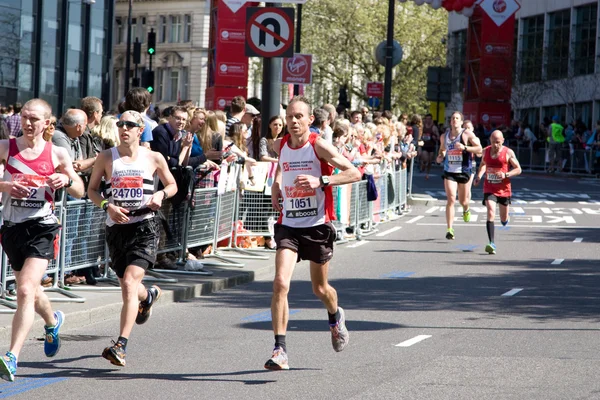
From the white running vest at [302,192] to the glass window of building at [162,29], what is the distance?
9395 centimetres

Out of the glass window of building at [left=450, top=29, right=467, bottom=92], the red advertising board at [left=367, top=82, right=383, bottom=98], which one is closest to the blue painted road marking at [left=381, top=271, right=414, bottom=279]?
the red advertising board at [left=367, top=82, right=383, bottom=98]

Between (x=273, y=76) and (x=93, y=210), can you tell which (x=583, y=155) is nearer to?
(x=273, y=76)

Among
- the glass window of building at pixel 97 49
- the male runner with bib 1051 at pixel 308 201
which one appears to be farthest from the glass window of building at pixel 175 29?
the male runner with bib 1051 at pixel 308 201

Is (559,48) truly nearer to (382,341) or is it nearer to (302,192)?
(382,341)

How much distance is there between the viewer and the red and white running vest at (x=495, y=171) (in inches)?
734

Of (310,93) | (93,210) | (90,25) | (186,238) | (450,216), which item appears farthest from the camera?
(310,93)

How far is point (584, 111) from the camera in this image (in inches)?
2409

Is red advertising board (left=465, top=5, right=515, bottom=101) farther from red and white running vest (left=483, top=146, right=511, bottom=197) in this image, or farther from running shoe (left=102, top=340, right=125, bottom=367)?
running shoe (left=102, top=340, right=125, bottom=367)

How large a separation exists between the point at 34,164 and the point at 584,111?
181 feet

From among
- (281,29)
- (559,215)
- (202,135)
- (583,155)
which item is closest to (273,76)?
(281,29)

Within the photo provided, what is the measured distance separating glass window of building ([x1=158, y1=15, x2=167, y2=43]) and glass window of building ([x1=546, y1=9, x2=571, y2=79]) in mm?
43381

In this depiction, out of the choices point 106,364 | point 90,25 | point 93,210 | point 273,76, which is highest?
point 90,25

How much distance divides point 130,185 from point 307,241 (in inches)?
50.0

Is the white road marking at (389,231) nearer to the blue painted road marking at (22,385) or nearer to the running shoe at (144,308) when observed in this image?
the running shoe at (144,308)
